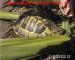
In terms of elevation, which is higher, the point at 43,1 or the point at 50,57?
the point at 43,1

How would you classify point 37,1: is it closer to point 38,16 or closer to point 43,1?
point 43,1

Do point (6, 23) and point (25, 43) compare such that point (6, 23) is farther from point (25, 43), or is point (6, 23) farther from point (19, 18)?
point (25, 43)

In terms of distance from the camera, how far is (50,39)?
1.25 metres

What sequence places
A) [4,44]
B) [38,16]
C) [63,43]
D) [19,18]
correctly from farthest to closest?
[19,18]
[38,16]
[63,43]
[4,44]

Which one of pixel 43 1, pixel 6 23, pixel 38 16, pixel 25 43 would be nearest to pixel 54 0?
pixel 43 1

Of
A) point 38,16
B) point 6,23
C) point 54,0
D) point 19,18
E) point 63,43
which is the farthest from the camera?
point 6,23

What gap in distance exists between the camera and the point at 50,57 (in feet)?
4.76

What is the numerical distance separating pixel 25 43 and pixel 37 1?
0.93 feet

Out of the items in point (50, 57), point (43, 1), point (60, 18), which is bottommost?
point (50, 57)

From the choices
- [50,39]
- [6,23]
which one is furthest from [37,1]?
[6,23]

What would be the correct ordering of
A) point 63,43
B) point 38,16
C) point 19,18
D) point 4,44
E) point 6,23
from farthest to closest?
point 6,23
point 19,18
point 38,16
point 63,43
point 4,44

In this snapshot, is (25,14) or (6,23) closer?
(25,14)

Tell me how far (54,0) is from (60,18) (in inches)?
10.8

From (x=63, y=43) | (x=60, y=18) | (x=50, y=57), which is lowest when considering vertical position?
(x=50, y=57)
